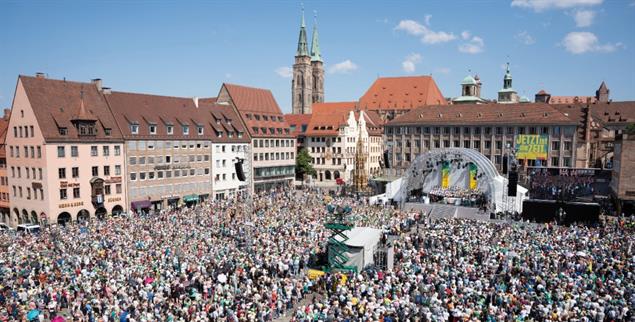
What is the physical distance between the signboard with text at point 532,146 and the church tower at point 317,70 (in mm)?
66697

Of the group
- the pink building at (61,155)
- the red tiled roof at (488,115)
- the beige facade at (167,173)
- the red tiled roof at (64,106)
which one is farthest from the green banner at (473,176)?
the red tiled roof at (64,106)

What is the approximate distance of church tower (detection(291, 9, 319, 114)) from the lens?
11794 centimetres

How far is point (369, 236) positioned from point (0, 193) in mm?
40933

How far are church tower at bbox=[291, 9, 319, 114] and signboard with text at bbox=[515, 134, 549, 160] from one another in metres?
64.9

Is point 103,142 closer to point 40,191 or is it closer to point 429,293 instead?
point 40,191

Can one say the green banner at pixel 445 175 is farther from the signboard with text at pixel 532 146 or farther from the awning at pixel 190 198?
the awning at pixel 190 198

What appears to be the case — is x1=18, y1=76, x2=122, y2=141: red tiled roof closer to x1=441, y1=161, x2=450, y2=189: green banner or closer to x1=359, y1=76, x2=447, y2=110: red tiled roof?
A: x1=441, y1=161, x2=450, y2=189: green banner

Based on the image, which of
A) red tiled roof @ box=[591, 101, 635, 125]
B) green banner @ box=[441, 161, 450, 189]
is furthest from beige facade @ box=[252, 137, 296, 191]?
red tiled roof @ box=[591, 101, 635, 125]

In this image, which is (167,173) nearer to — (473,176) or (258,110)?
(258,110)

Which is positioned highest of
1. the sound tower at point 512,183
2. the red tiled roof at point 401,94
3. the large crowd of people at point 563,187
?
the red tiled roof at point 401,94

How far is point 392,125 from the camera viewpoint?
71.3 meters

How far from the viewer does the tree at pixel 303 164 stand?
244ft

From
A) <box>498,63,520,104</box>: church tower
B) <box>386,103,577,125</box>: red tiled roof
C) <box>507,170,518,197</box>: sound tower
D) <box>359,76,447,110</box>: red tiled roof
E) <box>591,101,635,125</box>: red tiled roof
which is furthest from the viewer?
<box>498,63,520,104</box>: church tower

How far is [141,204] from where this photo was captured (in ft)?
154
